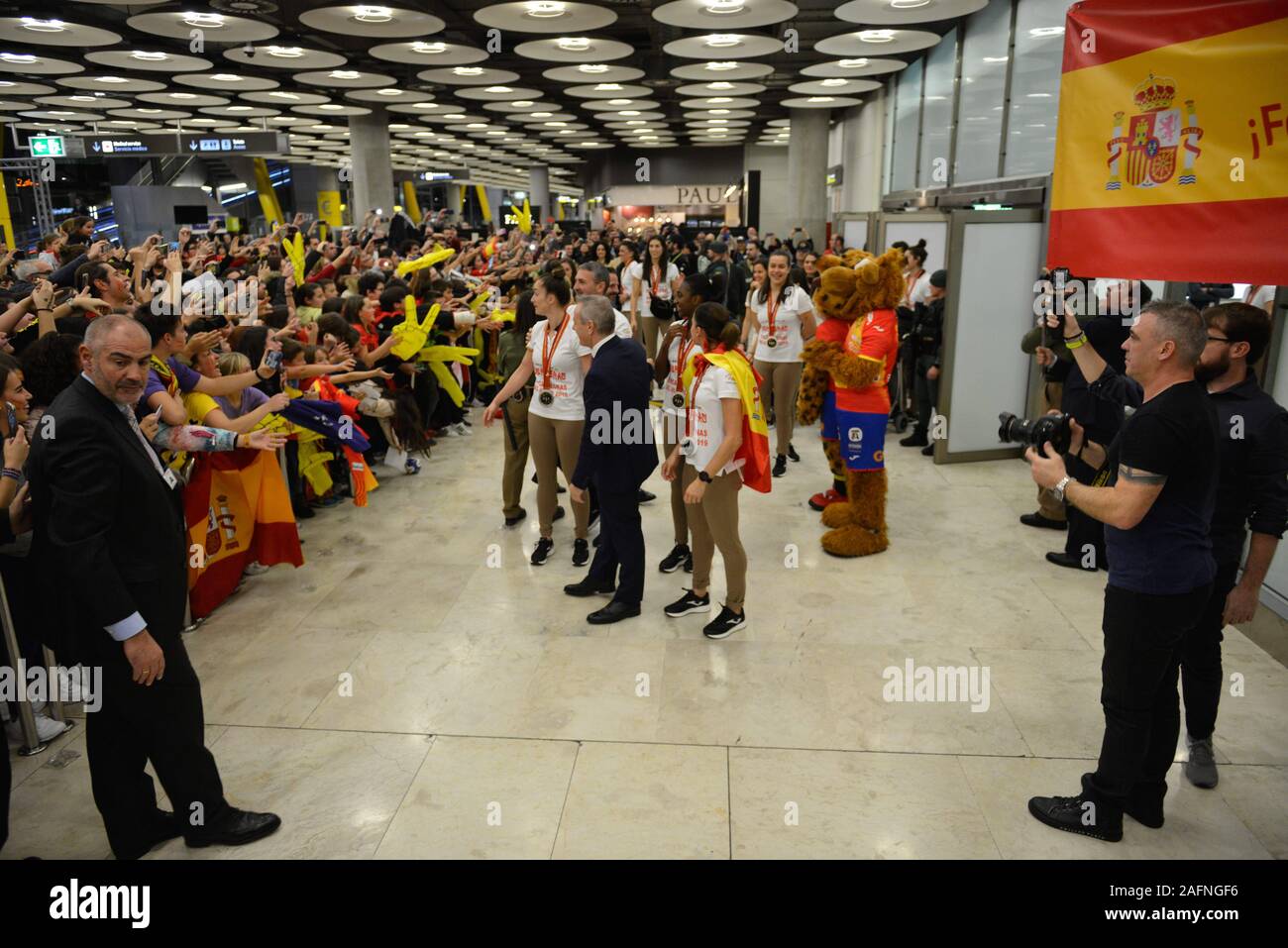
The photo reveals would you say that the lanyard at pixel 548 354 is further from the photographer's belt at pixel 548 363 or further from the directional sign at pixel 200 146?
the directional sign at pixel 200 146

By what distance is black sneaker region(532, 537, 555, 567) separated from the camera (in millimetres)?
5430

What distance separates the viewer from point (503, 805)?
10.2 feet

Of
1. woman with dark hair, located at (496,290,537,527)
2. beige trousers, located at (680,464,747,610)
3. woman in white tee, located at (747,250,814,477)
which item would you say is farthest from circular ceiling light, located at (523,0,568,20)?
beige trousers, located at (680,464,747,610)

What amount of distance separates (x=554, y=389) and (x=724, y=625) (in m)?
1.73

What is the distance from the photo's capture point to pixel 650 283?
34.4 feet

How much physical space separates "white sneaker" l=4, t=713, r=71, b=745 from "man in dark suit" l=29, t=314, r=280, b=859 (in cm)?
95

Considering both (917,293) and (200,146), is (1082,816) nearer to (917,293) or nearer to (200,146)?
(917,293)

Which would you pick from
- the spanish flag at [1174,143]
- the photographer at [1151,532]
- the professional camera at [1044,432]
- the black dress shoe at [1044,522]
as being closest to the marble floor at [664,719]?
the black dress shoe at [1044,522]

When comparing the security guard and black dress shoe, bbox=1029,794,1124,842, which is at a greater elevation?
the security guard

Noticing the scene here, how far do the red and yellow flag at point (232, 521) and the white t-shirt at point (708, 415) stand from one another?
2.42 metres

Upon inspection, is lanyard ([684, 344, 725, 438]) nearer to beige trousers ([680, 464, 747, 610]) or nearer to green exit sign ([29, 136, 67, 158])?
beige trousers ([680, 464, 747, 610])

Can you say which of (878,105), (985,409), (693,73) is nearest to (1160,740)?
(985,409)

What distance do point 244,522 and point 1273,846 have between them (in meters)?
4.95

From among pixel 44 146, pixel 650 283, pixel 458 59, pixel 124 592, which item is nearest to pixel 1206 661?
pixel 124 592
